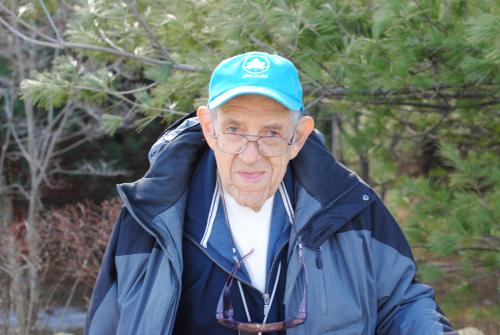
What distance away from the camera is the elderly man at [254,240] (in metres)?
2.32

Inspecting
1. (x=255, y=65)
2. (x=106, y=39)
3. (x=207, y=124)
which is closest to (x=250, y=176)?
(x=207, y=124)

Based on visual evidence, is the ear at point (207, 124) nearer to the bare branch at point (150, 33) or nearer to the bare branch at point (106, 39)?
the bare branch at point (150, 33)

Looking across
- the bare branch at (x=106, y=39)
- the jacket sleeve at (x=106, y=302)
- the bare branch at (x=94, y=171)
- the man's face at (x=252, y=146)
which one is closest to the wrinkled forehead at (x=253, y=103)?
the man's face at (x=252, y=146)

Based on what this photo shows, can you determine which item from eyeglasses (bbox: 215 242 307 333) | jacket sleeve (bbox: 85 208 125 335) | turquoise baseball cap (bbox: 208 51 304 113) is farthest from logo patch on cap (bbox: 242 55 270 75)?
jacket sleeve (bbox: 85 208 125 335)

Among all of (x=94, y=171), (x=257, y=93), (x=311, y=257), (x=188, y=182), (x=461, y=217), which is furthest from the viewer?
(x=94, y=171)

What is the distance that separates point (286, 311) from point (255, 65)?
2.35ft

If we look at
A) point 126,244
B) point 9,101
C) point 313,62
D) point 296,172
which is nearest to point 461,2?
point 313,62

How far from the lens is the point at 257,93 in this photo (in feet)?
7.44

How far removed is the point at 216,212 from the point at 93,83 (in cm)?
223

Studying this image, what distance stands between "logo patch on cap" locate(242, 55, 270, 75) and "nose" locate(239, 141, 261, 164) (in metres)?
0.20

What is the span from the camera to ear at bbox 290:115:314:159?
2432mm

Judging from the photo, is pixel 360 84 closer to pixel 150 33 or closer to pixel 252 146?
pixel 150 33

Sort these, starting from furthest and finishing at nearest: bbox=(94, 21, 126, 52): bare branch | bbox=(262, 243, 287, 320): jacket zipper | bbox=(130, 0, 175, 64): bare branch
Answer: bbox=(94, 21, 126, 52): bare branch
bbox=(130, 0, 175, 64): bare branch
bbox=(262, 243, 287, 320): jacket zipper

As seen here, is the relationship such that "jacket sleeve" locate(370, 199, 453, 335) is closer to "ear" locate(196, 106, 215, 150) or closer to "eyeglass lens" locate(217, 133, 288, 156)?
"eyeglass lens" locate(217, 133, 288, 156)
